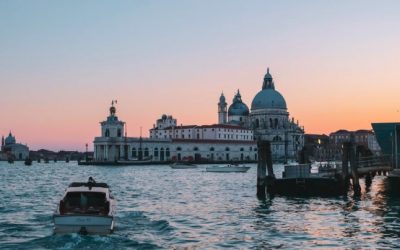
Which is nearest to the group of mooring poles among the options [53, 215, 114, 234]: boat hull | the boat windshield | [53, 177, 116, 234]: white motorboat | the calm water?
the calm water

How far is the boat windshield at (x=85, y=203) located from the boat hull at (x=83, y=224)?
0.85 meters

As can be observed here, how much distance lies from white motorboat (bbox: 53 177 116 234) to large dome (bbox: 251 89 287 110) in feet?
535

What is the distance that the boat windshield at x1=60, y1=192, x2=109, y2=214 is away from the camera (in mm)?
20913

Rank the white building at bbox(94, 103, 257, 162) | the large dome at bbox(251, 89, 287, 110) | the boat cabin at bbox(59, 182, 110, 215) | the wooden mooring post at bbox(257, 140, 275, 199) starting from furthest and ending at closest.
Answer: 1. the large dome at bbox(251, 89, 287, 110)
2. the white building at bbox(94, 103, 257, 162)
3. the wooden mooring post at bbox(257, 140, 275, 199)
4. the boat cabin at bbox(59, 182, 110, 215)

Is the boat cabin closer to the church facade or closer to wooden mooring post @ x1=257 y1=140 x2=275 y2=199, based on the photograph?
wooden mooring post @ x1=257 y1=140 x2=275 y2=199

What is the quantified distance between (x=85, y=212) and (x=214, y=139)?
152819 mm

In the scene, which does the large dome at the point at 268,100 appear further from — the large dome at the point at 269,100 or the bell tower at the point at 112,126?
the bell tower at the point at 112,126

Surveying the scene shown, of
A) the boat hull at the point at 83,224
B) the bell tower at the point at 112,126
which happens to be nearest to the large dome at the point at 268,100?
the bell tower at the point at 112,126

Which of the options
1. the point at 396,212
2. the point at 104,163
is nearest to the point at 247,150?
the point at 104,163

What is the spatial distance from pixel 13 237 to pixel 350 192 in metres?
26.6

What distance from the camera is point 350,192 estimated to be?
41.2 m

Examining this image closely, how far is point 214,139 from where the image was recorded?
173 m

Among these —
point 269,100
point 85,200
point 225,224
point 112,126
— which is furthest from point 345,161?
point 269,100

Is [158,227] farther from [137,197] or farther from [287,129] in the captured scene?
[287,129]
